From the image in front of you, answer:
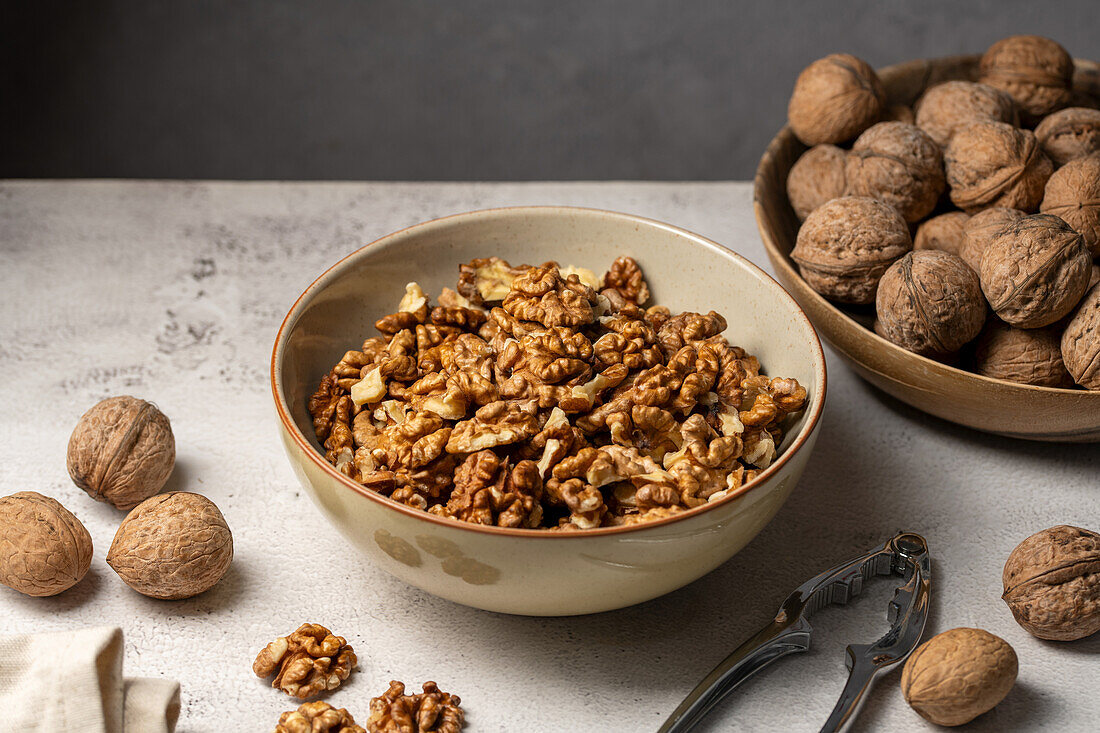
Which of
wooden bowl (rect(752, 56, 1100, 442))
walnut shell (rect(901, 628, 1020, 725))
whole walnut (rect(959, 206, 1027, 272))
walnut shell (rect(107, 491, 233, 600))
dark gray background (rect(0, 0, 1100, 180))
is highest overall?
whole walnut (rect(959, 206, 1027, 272))

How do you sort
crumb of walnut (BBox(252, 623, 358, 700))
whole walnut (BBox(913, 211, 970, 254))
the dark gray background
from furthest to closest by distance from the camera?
the dark gray background → whole walnut (BBox(913, 211, 970, 254)) → crumb of walnut (BBox(252, 623, 358, 700))

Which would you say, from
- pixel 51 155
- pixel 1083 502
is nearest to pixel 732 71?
pixel 51 155

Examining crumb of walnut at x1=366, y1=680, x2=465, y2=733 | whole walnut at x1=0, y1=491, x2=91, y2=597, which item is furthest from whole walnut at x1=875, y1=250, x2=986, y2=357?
whole walnut at x1=0, y1=491, x2=91, y2=597

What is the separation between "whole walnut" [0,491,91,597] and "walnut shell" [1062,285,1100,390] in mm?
1176

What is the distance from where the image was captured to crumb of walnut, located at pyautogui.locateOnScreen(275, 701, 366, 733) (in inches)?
38.8

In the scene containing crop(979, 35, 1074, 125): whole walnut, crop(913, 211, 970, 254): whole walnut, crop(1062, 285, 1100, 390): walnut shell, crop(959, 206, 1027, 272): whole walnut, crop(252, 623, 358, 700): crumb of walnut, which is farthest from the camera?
crop(979, 35, 1074, 125): whole walnut

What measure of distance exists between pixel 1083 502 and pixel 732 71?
2.37 metres

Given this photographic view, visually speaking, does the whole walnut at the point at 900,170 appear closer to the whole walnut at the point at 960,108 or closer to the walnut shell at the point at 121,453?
the whole walnut at the point at 960,108

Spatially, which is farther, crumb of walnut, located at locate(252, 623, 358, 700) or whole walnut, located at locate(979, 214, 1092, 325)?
whole walnut, located at locate(979, 214, 1092, 325)

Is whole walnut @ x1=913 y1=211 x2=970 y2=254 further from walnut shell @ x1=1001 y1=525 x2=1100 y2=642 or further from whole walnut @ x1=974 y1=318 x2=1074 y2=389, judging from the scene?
walnut shell @ x1=1001 y1=525 x2=1100 y2=642

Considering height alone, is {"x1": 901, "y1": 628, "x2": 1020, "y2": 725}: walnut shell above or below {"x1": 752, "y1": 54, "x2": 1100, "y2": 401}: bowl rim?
below

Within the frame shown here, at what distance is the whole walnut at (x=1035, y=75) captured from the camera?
65.0 inches

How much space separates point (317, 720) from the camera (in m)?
0.99

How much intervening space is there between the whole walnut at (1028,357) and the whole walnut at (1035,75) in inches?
22.1
